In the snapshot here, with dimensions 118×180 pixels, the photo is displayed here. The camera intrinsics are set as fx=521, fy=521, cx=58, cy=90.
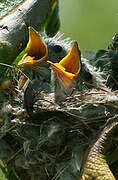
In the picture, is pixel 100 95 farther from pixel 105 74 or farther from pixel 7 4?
pixel 7 4

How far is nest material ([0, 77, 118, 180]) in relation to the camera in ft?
7.83

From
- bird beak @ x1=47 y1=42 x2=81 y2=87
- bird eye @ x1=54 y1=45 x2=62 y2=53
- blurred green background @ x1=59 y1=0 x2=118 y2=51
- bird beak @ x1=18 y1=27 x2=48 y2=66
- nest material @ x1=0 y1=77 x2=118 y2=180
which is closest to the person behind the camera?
nest material @ x1=0 y1=77 x2=118 y2=180

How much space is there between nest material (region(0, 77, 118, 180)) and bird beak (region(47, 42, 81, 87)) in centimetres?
11

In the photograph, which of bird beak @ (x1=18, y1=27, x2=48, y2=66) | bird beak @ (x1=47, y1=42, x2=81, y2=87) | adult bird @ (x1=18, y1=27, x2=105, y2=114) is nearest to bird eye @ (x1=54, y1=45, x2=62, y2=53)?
adult bird @ (x1=18, y1=27, x2=105, y2=114)

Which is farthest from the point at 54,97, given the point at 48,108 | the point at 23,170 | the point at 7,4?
the point at 7,4

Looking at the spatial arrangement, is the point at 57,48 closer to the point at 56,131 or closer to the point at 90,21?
the point at 56,131

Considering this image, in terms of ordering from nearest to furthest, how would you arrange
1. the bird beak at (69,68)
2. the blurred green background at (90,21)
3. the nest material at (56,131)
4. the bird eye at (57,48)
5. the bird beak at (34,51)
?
the nest material at (56,131) < the bird beak at (69,68) < the bird beak at (34,51) < the bird eye at (57,48) < the blurred green background at (90,21)

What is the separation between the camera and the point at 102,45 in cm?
417

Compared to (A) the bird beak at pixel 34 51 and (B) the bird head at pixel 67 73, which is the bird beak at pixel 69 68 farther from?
(A) the bird beak at pixel 34 51

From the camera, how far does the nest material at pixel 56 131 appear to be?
2.39 meters

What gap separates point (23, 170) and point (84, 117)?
49cm

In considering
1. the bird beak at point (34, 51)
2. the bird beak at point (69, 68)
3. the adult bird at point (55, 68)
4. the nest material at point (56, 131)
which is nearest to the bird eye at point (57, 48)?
the adult bird at point (55, 68)

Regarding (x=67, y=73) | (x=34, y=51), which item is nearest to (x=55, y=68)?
(x=67, y=73)

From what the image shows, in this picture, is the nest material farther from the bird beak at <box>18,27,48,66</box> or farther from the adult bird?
the bird beak at <box>18,27,48,66</box>
